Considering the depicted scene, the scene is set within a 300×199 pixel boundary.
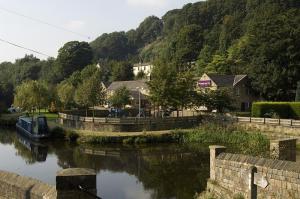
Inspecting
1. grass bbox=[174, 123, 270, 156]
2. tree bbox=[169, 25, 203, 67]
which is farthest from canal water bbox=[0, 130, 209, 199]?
tree bbox=[169, 25, 203, 67]

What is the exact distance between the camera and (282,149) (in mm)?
17000

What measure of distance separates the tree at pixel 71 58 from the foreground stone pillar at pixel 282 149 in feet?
367

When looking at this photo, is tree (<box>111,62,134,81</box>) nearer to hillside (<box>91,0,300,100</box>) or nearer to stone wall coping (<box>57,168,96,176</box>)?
hillside (<box>91,0,300,100</box>)

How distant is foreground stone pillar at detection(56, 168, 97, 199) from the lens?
7008 millimetres

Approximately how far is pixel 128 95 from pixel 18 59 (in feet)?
430

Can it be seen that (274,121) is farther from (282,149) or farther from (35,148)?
(35,148)

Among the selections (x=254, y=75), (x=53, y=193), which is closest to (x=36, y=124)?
(x=254, y=75)

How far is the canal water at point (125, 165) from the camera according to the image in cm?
2417

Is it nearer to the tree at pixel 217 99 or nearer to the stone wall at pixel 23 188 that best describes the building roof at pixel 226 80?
the tree at pixel 217 99

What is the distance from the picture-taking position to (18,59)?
183 meters

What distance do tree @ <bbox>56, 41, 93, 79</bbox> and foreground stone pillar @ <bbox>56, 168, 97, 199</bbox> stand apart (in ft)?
394

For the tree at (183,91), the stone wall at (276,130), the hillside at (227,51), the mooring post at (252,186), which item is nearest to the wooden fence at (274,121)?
the stone wall at (276,130)

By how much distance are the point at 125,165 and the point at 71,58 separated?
331 feet

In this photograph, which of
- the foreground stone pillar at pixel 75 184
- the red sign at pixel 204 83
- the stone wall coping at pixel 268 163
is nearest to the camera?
the foreground stone pillar at pixel 75 184
